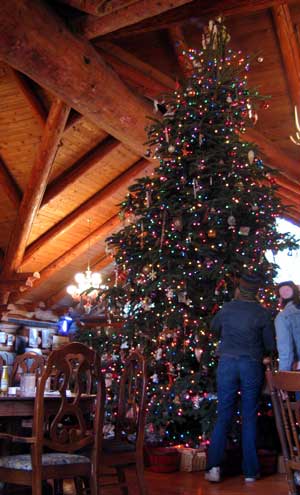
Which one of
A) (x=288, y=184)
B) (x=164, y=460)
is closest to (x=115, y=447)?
(x=164, y=460)

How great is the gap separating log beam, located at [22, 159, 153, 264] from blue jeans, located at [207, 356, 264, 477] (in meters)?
5.02

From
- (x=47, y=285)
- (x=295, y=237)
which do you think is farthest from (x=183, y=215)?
(x=47, y=285)

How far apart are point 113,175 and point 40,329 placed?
426 centimetres

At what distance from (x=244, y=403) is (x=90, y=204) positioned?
209 inches

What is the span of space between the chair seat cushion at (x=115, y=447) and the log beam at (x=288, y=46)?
5.46m

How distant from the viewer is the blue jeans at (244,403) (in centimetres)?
425

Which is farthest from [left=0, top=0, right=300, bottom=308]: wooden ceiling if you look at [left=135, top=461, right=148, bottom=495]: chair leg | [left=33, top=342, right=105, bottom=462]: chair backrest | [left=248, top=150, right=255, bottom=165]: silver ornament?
[left=135, top=461, right=148, bottom=495]: chair leg

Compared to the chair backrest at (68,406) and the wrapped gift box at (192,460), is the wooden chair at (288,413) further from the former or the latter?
the wrapped gift box at (192,460)

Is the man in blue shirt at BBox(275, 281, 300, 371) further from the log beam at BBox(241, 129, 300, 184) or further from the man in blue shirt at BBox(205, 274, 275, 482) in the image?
the log beam at BBox(241, 129, 300, 184)

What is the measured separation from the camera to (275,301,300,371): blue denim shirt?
161 inches

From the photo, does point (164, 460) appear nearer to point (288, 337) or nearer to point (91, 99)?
point (288, 337)

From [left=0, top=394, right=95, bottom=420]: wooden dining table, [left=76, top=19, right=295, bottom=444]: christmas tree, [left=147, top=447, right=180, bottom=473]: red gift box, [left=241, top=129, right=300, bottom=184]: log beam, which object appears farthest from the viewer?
[left=241, top=129, right=300, bottom=184]: log beam

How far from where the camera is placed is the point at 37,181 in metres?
6.96

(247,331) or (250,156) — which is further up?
(250,156)
